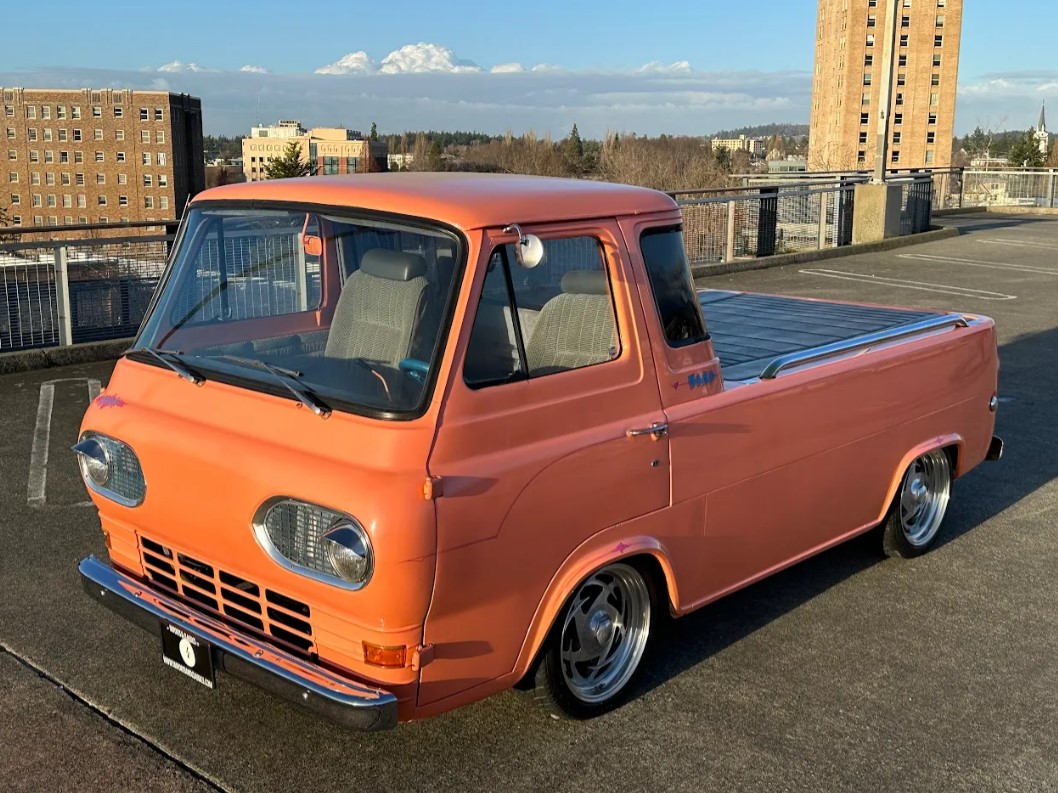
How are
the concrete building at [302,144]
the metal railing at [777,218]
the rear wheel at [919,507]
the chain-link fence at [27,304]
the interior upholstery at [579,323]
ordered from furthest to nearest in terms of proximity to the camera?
the concrete building at [302,144]
the metal railing at [777,218]
the chain-link fence at [27,304]
the rear wheel at [919,507]
the interior upholstery at [579,323]

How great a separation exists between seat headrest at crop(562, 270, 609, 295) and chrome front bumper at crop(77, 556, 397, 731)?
1539 millimetres

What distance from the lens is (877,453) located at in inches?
202

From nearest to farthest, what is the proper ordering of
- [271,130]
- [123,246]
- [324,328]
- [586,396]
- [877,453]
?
[586,396]
[324,328]
[877,453]
[123,246]
[271,130]

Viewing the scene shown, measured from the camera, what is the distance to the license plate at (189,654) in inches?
136

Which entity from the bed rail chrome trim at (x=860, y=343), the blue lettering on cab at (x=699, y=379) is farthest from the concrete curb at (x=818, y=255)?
the blue lettering on cab at (x=699, y=379)

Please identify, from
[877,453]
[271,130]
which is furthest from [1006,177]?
[271,130]

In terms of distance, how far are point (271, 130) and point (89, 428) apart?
161m

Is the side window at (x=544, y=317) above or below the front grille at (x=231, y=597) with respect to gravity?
above

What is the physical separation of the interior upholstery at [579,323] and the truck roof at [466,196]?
0.81 feet

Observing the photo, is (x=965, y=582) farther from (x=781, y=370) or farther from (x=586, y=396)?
(x=586, y=396)

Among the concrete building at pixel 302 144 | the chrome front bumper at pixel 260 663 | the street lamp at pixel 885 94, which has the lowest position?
the chrome front bumper at pixel 260 663

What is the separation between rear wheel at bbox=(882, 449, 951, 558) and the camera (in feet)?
18.3

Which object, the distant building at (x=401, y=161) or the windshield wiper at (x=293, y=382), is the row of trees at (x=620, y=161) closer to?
the distant building at (x=401, y=161)

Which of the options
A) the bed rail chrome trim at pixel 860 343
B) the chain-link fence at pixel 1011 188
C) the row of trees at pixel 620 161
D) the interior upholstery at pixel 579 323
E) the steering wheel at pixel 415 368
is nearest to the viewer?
the steering wheel at pixel 415 368
